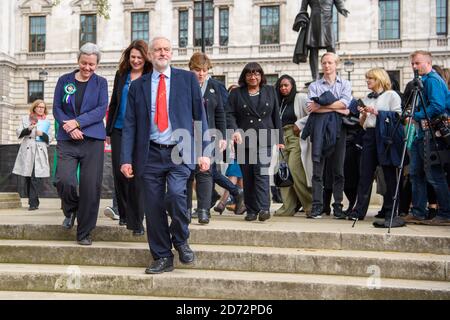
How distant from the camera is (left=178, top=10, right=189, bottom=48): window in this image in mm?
42028

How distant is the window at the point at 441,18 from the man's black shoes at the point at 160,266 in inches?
1457

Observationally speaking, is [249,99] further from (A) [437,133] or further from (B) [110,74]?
(B) [110,74]

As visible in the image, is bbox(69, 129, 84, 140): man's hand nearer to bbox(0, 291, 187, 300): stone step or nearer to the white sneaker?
the white sneaker

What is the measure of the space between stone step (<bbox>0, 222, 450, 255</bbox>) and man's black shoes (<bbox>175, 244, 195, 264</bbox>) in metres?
0.69

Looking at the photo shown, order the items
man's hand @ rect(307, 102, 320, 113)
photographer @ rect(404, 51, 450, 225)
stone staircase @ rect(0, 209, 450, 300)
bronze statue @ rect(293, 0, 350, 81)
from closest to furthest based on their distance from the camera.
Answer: stone staircase @ rect(0, 209, 450, 300) < photographer @ rect(404, 51, 450, 225) < man's hand @ rect(307, 102, 320, 113) < bronze statue @ rect(293, 0, 350, 81)

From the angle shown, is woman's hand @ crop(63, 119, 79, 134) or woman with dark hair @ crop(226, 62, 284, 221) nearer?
woman's hand @ crop(63, 119, 79, 134)

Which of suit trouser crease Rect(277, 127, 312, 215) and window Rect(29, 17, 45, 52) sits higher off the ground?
window Rect(29, 17, 45, 52)

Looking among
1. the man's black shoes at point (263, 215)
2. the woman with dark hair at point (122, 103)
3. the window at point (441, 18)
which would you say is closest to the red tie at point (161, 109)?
the woman with dark hair at point (122, 103)

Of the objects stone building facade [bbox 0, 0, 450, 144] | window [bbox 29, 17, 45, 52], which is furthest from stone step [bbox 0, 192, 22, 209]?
window [bbox 29, 17, 45, 52]

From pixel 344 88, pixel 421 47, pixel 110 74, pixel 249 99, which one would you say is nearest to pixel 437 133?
pixel 344 88

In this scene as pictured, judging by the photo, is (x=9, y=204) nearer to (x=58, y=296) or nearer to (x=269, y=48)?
(x=58, y=296)

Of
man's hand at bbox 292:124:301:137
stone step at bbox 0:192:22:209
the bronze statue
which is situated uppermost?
the bronze statue

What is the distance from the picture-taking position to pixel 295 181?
7.58 metres
